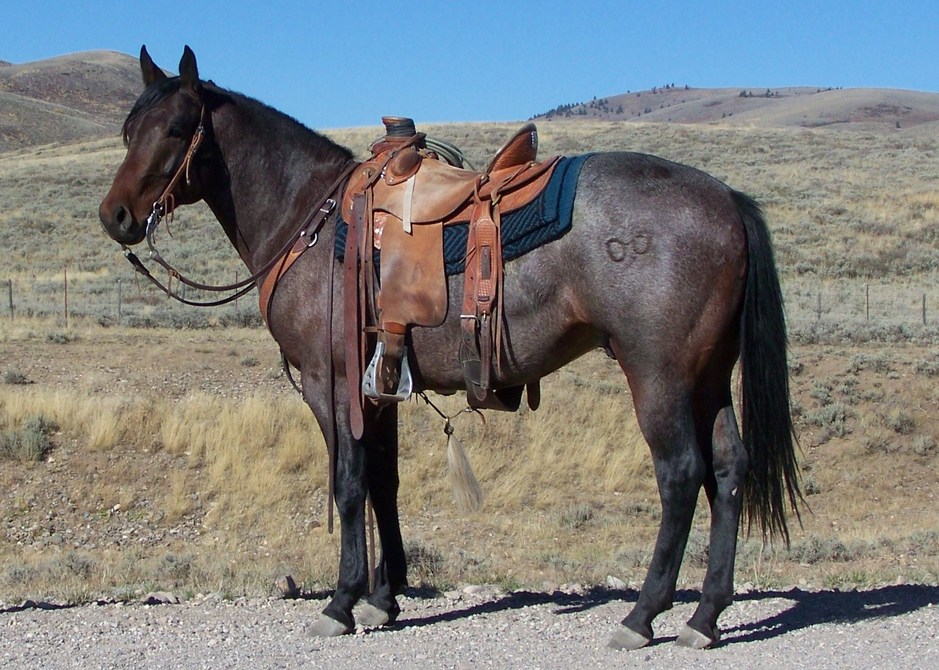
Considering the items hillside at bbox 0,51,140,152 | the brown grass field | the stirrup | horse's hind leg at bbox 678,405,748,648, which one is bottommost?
the brown grass field

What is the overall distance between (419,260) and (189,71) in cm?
156

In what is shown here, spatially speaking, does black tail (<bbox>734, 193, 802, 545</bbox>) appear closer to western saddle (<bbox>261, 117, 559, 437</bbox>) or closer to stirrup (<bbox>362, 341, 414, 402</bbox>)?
western saddle (<bbox>261, 117, 559, 437</bbox>)

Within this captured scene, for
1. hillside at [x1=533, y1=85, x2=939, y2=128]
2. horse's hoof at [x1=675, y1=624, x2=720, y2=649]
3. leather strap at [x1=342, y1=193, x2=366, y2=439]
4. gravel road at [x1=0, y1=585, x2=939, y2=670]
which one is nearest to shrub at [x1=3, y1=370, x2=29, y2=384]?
gravel road at [x1=0, y1=585, x2=939, y2=670]

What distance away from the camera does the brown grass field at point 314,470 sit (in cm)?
731

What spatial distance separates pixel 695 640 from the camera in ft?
15.1

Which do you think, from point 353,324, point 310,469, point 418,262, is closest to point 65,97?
point 310,469

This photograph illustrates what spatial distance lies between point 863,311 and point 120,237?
19182 millimetres

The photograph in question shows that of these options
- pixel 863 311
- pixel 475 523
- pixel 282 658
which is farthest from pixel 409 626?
pixel 863 311

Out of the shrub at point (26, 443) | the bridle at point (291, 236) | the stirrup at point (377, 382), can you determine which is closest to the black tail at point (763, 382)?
the stirrup at point (377, 382)

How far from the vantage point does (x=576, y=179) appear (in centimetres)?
469

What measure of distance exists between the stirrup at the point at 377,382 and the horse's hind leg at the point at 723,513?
1435 mm

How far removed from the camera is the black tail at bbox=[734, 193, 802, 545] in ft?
15.3

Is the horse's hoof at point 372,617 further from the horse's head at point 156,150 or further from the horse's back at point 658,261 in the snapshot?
the horse's head at point 156,150

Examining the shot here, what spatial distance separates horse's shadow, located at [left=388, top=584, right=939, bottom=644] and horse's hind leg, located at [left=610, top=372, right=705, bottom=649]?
0.23 m
